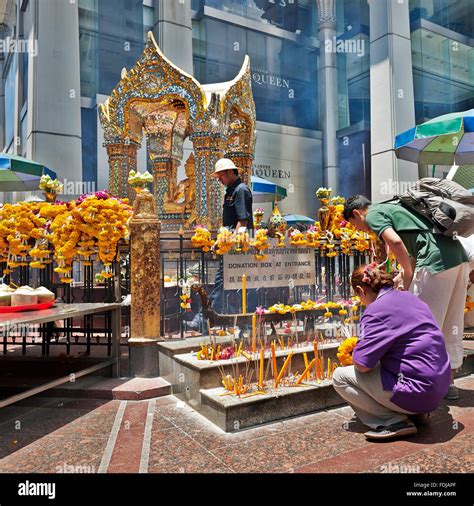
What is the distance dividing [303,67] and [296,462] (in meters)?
21.9

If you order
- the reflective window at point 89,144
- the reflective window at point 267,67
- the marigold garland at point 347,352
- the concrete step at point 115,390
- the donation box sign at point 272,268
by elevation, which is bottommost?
the concrete step at point 115,390

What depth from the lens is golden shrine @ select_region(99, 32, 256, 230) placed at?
834 centimetres

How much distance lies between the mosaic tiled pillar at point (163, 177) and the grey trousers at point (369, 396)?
7343 millimetres

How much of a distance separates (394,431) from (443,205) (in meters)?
1.97

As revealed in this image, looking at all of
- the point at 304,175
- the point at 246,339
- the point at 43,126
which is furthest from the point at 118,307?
the point at 304,175

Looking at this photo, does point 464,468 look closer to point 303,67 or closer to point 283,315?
point 283,315

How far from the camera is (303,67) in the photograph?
21859 millimetres

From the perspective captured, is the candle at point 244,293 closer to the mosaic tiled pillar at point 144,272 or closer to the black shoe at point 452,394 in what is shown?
the mosaic tiled pillar at point 144,272

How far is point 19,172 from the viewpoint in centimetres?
959

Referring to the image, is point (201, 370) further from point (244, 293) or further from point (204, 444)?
point (244, 293)

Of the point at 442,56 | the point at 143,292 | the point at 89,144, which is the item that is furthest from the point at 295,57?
the point at 143,292

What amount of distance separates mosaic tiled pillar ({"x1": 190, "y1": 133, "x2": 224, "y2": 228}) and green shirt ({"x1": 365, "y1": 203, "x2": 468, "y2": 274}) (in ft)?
16.6

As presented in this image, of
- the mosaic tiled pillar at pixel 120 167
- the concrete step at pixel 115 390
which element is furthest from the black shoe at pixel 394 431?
the mosaic tiled pillar at pixel 120 167

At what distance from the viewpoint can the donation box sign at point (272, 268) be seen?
519cm
